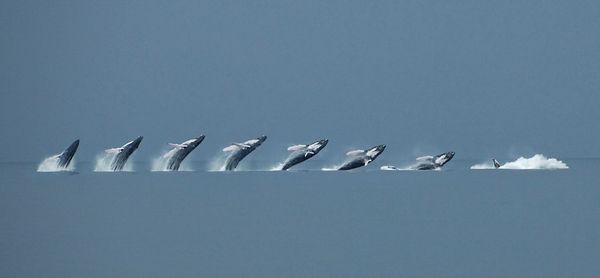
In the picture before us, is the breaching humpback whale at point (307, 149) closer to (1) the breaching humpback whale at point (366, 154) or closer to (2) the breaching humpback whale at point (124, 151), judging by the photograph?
(1) the breaching humpback whale at point (366, 154)

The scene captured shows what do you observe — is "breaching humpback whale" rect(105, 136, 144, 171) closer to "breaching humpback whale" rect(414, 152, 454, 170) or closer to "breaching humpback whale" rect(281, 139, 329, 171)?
"breaching humpback whale" rect(281, 139, 329, 171)

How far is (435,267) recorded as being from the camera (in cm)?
3111

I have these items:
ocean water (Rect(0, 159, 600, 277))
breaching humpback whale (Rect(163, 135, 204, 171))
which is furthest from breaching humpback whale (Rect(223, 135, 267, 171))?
ocean water (Rect(0, 159, 600, 277))

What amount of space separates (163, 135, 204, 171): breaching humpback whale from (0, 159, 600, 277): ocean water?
22840 mm

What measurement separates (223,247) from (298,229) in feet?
21.6

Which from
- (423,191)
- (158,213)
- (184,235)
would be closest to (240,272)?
(184,235)

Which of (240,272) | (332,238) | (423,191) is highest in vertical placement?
(423,191)

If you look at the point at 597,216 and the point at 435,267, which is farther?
the point at 597,216

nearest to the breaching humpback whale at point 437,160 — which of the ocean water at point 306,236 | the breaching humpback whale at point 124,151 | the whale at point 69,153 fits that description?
the ocean water at point 306,236

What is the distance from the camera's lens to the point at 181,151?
3834 inches

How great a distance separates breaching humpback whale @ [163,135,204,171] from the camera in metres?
90.2

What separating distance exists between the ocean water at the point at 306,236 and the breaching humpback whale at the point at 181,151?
74.9 ft

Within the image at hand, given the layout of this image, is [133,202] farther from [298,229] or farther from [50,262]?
[50,262]

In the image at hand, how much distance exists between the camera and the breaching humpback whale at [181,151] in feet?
296
